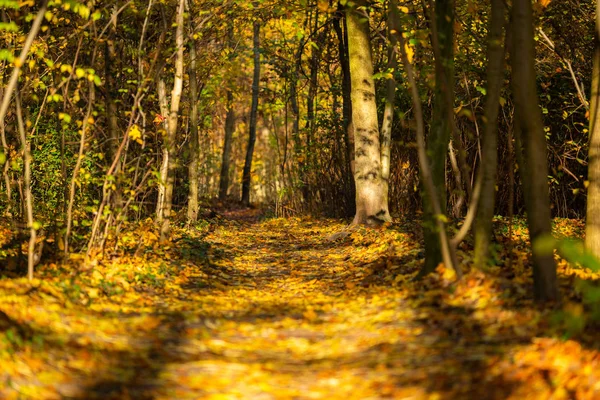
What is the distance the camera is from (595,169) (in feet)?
27.6

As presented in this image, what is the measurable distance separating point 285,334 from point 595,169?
4.70 meters

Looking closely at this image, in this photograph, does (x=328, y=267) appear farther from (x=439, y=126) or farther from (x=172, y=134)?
(x=439, y=126)

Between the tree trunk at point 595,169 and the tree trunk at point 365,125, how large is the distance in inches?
191

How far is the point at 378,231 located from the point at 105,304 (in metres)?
Answer: 6.27

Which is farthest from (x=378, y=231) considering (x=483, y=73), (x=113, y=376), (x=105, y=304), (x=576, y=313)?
(x=113, y=376)

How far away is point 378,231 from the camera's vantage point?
12102 mm

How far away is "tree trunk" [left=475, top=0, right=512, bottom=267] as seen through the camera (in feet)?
22.4

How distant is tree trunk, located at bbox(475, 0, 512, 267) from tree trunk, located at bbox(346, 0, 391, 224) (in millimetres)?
5749

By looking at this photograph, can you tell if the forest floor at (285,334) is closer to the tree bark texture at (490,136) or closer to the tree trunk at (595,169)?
the tree bark texture at (490,136)

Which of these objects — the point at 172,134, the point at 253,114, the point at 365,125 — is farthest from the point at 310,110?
the point at 172,134

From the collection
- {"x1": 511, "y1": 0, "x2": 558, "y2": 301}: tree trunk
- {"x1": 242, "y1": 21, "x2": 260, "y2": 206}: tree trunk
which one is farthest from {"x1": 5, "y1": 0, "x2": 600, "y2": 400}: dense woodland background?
{"x1": 242, "y1": 21, "x2": 260, "y2": 206}: tree trunk

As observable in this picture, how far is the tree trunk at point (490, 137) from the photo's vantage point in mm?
6812

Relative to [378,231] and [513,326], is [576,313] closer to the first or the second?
[513,326]

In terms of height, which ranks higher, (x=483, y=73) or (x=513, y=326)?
(x=483, y=73)
